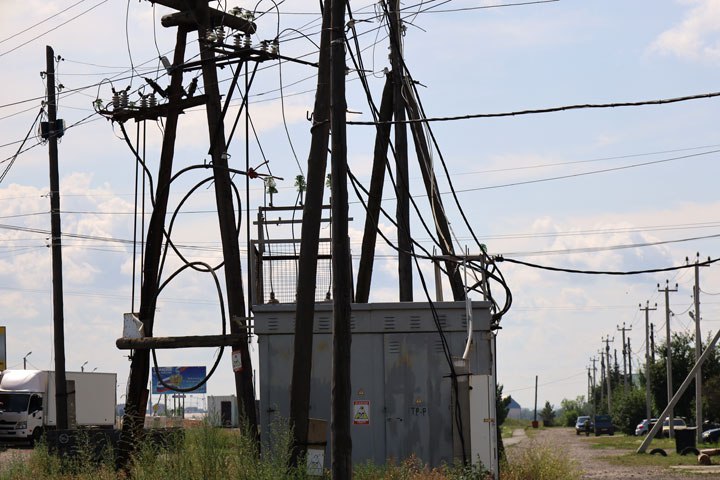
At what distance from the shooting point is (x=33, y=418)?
4659 cm

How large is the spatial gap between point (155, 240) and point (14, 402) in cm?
2672

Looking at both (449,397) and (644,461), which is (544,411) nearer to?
(644,461)

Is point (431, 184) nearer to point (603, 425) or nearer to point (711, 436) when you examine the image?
point (711, 436)

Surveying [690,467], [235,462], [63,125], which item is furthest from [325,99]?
[690,467]

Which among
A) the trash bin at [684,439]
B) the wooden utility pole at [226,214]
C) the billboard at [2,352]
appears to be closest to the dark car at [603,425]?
the trash bin at [684,439]

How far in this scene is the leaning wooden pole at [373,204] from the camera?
23562 mm

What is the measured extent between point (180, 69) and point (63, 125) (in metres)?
13.0

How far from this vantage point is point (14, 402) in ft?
153

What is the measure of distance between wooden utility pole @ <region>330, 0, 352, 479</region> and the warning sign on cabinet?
15.4 feet

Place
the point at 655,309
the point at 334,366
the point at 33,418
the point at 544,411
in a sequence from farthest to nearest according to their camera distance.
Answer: the point at 544,411
the point at 655,309
the point at 33,418
the point at 334,366

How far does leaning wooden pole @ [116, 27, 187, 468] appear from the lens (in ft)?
74.2

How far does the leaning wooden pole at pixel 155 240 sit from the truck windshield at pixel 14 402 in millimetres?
25979

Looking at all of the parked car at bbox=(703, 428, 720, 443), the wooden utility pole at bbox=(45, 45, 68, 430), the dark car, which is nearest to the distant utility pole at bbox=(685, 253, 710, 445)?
the parked car at bbox=(703, 428, 720, 443)

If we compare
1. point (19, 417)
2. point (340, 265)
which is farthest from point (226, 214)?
point (19, 417)
